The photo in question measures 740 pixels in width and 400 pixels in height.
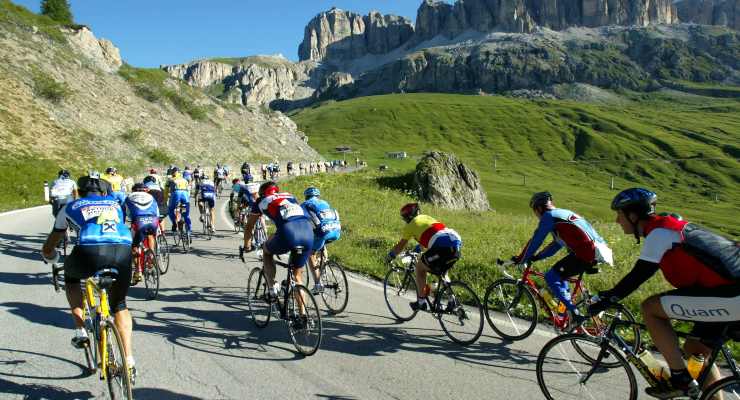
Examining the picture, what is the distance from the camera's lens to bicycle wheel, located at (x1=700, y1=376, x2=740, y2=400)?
3957 mm

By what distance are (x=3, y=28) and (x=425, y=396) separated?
58.0 m

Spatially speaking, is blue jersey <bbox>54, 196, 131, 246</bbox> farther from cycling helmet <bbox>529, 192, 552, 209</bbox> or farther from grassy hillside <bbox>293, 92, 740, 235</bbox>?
grassy hillside <bbox>293, 92, 740, 235</bbox>

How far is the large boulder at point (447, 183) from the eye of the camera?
27.9 m

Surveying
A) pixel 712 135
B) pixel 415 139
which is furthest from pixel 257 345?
pixel 712 135

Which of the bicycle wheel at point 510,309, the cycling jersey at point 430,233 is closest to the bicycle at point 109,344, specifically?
the cycling jersey at point 430,233

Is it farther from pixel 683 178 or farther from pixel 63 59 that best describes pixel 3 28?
pixel 683 178

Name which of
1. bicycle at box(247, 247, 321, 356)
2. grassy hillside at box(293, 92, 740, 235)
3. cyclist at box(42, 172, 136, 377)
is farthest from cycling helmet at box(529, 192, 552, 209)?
grassy hillside at box(293, 92, 740, 235)

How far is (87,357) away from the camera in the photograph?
5.68 metres

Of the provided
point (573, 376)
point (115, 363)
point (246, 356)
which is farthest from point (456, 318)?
point (115, 363)

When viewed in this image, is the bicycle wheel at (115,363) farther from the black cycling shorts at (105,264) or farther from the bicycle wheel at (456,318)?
the bicycle wheel at (456,318)

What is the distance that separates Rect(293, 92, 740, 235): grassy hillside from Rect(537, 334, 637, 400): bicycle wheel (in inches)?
2248

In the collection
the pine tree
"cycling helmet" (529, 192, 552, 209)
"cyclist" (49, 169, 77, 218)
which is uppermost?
the pine tree

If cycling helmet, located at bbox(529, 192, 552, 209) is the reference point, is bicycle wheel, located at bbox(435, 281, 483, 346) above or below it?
below

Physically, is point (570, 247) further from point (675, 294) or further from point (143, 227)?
point (143, 227)
